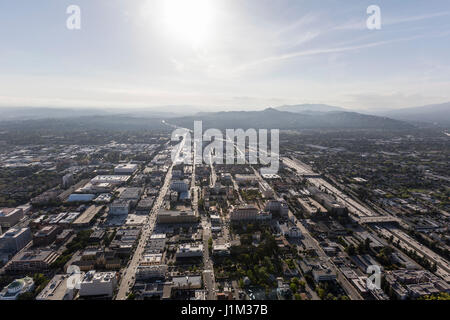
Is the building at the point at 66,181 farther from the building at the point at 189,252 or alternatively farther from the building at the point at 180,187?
Answer: the building at the point at 189,252

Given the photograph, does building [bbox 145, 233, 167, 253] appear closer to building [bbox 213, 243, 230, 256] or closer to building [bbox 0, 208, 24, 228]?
building [bbox 213, 243, 230, 256]

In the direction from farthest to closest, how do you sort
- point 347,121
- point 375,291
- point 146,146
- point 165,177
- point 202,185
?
point 347,121 → point 146,146 → point 165,177 → point 202,185 → point 375,291

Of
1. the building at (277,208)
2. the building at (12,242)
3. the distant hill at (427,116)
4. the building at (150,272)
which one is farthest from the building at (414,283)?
the distant hill at (427,116)

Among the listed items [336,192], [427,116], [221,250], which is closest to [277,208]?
[221,250]

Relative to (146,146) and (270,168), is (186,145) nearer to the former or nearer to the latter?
(146,146)

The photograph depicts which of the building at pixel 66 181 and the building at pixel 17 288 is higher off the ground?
the building at pixel 66 181
